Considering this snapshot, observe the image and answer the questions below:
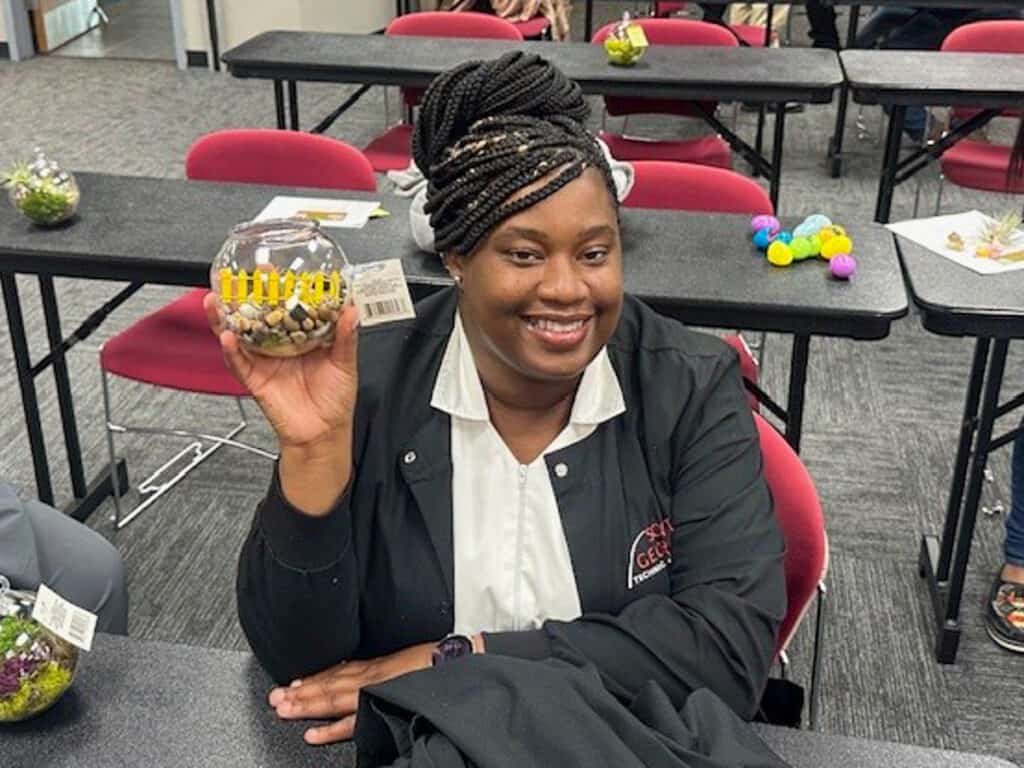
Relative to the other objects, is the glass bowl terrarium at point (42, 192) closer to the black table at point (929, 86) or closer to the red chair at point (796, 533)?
the red chair at point (796, 533)

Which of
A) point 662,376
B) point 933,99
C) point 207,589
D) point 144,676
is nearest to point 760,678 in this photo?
point 662,376

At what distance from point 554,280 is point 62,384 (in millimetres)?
1726

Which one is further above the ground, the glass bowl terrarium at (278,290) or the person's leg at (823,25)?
the glass bowl terrarium at (278,290)

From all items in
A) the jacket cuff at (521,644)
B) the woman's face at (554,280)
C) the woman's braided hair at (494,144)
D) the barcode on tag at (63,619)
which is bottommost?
the jacket cuff at (521,644)

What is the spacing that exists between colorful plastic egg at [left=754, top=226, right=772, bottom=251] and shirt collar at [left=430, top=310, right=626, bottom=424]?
1.01 metres

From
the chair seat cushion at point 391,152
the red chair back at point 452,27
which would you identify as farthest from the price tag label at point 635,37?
the chair seat cushion at point 391,152

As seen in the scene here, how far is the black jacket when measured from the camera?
1155 mm

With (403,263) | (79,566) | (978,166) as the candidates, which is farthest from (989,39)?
(79,566)

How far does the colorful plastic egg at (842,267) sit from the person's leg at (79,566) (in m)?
1.31

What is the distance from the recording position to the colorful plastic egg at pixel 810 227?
2197 mm

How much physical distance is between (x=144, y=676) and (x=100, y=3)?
7.61m

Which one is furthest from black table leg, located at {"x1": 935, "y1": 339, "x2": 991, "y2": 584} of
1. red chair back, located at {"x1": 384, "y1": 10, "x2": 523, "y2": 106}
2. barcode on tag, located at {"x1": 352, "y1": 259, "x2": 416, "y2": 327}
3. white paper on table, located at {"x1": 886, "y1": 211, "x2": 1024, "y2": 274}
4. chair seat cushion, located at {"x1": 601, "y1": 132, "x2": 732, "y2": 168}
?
red chair back, located at {"x1": 384, "y1": 10, "x2": 523, "y2": 106}

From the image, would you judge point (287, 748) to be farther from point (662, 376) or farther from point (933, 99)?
point (933, 99)

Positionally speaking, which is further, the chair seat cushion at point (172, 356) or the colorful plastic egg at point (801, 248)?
the chair seat cushion at point (172, 356)
